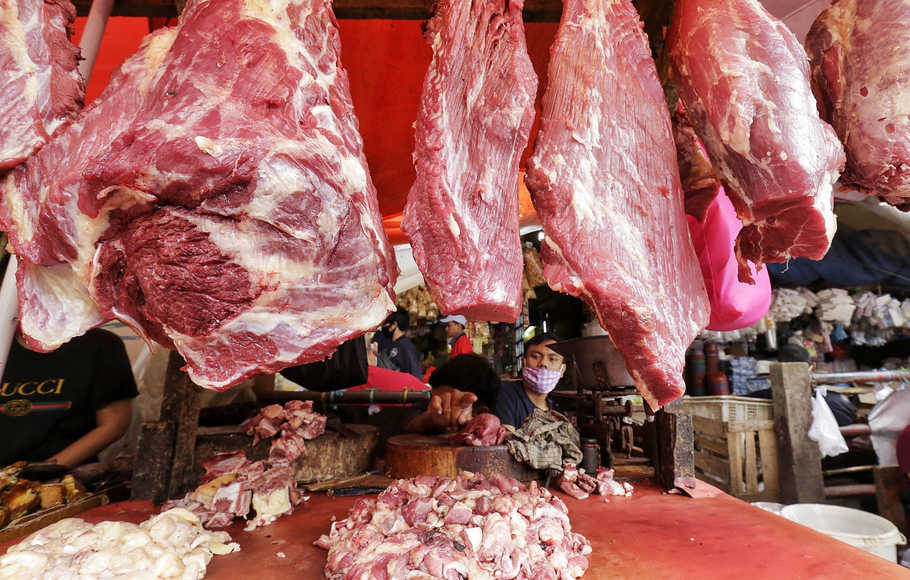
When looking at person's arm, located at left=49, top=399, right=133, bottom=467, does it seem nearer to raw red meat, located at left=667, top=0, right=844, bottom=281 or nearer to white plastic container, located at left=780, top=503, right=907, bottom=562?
raw red meat, located at left=667, top=0, right=844, bottom=281

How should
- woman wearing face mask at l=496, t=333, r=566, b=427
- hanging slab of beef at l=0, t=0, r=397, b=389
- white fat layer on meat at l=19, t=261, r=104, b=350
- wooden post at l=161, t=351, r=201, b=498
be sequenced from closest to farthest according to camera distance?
hanging slab of beef at l=0, t=0, r=397, b=389 < white fat layer on meat at l=19, t=261, r=104, b=350 < wooden post at l=161, t=351, r=201, b=498 < woman wearing face mask at l=496, t=333, r=566, b=427

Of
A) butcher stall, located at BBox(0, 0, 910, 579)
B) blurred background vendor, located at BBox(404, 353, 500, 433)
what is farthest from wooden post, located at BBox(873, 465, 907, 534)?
blurred background vendor, located at BBox(404, 353, 500, 433)

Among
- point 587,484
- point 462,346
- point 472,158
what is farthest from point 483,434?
point 462,346

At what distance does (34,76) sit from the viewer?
1.44 meters

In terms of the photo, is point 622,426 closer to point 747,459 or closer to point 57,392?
point 747,459

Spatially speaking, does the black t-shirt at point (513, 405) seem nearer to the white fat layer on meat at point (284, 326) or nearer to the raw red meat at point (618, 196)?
the raw red meat at point (618, 196)

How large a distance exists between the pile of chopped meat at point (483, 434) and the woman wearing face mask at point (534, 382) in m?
1.94

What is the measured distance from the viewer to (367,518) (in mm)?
2078

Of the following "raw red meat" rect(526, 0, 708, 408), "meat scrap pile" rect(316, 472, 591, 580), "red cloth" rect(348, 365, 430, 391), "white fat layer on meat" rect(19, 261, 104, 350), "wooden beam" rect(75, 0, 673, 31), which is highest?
"wooden beam" rect(75, 0, 673, 31)

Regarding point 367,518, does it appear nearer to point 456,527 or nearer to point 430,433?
point 456,527

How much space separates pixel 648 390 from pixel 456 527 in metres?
0.98

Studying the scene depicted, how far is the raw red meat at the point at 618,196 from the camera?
1.27 metres

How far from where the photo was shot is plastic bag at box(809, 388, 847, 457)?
538 centimetres

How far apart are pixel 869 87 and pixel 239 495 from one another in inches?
121
